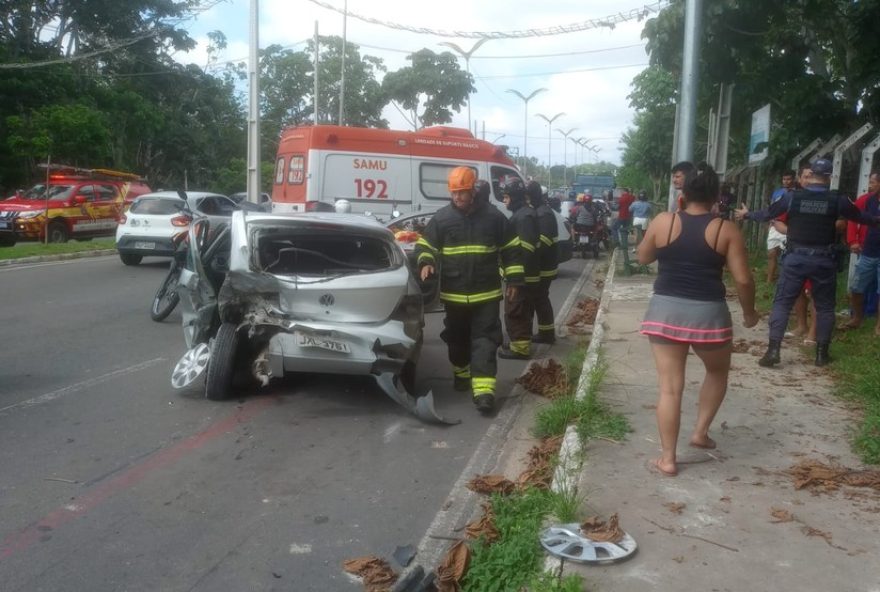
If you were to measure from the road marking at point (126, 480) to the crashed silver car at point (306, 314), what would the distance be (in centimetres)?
27

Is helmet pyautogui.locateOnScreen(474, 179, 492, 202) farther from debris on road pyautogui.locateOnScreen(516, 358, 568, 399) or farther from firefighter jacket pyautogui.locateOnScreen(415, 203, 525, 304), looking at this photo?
debris on road pyautogui.locateOnScreen(516, 358, 568, 399)

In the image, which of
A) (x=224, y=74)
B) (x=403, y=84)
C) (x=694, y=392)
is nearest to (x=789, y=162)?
(x=694, y=392)

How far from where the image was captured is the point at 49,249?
59.6 feet

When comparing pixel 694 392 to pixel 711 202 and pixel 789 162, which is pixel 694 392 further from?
pixel 789 162

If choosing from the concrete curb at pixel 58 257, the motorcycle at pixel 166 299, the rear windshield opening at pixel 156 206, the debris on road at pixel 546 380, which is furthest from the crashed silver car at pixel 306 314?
the concrete curb at pixel 58 257

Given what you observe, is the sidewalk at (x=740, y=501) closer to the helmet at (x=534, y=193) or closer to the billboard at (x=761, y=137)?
the helmet at (x=534, y=193)

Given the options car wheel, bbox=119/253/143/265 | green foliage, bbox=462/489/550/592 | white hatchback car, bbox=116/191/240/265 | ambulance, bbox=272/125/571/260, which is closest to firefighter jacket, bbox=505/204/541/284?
green foliage, bbox=462/489/550/592

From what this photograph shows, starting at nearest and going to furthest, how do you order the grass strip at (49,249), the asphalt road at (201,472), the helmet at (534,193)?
the asphalt road at (201,472) → the helmet at (534,193) → the grass strip at (49,249)

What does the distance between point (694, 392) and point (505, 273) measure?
1752mm

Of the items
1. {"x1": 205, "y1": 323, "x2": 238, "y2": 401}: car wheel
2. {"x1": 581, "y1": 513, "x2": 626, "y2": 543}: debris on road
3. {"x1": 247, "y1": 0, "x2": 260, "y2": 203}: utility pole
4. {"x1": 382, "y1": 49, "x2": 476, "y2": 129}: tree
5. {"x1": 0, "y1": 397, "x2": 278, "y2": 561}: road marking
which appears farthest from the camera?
{"x1": 382, "y1": 49, "x2": 476, "y2": 129}: tree

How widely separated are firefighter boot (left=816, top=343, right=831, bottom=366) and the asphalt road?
268 cm

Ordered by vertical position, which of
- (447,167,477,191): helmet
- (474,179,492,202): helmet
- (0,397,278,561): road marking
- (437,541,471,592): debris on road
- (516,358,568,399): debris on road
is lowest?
(0,397,278,561): road marking

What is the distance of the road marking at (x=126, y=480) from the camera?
4.19 m

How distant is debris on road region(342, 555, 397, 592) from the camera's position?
150 inches
